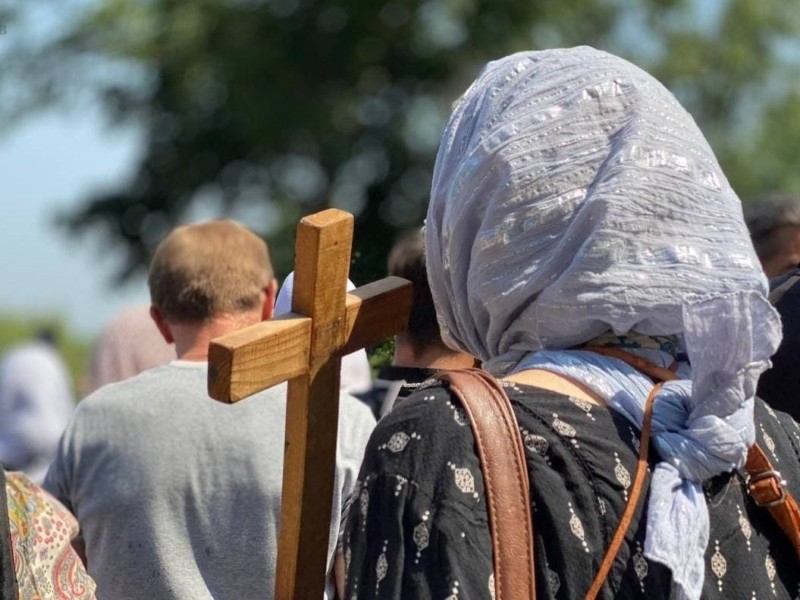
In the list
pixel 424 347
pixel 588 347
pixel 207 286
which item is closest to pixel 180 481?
pixel 207 286

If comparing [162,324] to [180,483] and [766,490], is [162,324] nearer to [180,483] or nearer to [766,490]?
[180,483]

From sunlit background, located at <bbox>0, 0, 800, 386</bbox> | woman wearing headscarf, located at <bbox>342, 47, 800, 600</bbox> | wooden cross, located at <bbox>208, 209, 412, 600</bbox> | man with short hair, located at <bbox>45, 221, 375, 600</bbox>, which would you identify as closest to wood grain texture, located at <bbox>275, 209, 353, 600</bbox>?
wooden cross, located at <bbox>208, 209, 412, 600</bbox>

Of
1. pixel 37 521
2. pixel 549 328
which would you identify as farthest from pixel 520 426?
pixel 37 521

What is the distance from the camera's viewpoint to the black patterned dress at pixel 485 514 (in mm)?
1285

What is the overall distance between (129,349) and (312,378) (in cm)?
312

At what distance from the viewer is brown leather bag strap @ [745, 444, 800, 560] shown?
1.47 meters

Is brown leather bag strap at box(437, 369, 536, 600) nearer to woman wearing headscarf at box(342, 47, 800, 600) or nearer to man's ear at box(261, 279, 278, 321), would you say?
woman wearing headscarf at box(342, 47, 800, 600)

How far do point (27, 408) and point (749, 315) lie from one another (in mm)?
5876

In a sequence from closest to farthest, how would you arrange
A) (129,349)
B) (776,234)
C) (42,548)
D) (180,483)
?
(42,548)
(180,483)
(776,234)
(129,349)

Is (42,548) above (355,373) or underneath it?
above

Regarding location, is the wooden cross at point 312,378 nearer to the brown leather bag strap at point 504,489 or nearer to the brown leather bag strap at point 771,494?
the brown leather bag strap at point 504,489

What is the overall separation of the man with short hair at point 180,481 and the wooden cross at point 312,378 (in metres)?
1.27

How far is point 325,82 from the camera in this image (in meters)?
16.5

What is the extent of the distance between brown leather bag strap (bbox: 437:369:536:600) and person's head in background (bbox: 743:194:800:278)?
3.05 meters
